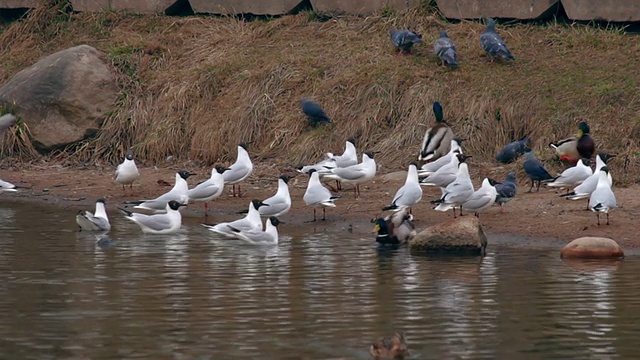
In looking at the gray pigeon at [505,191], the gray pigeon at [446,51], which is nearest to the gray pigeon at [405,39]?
the gray pigeon at [446,51]

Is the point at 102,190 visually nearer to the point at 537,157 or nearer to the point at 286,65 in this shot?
the point at 286,65

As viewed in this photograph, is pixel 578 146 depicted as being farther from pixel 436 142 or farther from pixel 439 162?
pixel 436 142

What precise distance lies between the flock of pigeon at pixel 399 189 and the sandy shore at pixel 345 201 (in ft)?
0.65

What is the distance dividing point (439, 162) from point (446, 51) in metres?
3.05

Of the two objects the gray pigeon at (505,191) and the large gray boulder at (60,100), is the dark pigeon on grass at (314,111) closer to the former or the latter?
the large gray boulder at (60,100)

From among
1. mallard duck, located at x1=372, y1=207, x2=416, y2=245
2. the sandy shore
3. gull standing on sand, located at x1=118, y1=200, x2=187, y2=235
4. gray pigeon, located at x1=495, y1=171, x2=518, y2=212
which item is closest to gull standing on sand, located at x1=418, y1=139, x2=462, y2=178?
the sandy shore

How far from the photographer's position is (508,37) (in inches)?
835

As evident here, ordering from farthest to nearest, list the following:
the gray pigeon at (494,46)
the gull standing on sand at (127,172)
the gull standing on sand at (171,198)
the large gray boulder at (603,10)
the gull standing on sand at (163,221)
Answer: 1. the large gray boulder at (603,10)
2. the gray pigeon at (494,46)
3. the gull standing on sand at (127,172)
4. the gull standing on sand at (171,198)
5. the gull standing on sand at (163,221)

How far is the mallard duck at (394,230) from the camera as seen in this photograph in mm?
15133

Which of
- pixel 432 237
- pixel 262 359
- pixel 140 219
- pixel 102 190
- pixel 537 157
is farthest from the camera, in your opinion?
pixel 102 190

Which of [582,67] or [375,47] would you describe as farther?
[375,47]

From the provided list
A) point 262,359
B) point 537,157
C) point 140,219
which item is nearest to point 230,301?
point 262,359

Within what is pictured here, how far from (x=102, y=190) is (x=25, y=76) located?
3.61 metres

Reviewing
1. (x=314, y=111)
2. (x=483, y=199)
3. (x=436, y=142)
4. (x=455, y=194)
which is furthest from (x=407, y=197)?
(x=314, y=111)
